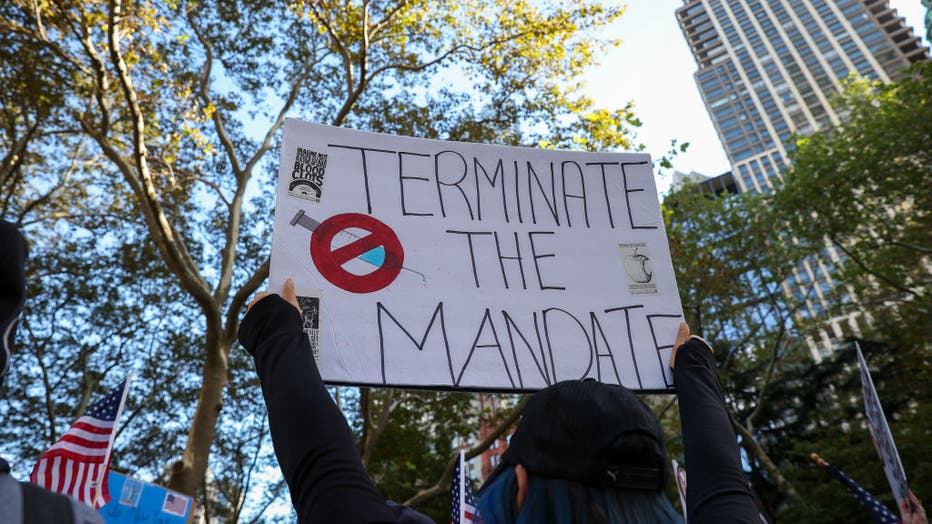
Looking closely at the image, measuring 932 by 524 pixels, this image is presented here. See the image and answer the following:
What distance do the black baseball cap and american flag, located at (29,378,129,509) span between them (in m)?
4.21

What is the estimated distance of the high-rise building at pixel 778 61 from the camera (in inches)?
2736

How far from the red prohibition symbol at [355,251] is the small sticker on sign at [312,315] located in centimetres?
8

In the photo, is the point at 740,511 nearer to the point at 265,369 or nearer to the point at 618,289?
the point at 265,369

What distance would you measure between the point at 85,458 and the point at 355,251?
344 cm

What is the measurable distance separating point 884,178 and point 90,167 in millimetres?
16190

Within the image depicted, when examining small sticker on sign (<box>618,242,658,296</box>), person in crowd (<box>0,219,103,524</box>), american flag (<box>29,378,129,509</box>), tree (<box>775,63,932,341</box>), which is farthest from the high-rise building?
person in crowd (<box>0,219,103,524</box>)

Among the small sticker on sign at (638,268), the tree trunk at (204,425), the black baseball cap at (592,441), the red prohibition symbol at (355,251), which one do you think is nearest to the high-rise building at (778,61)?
the tree trunk at (204,425)

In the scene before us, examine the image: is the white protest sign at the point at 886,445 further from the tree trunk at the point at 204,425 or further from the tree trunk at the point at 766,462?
the tree trunk at the point at 766,462

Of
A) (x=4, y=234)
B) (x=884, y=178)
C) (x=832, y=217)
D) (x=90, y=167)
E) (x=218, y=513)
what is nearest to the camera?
(x=4, y=234)

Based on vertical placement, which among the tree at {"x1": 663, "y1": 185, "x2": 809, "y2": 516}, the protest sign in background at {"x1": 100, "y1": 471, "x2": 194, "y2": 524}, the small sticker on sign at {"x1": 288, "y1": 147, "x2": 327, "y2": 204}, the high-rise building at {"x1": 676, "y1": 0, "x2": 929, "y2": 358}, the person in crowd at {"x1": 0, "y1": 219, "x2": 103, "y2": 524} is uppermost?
the high-rise building at {"x1": 676, "y1": 0, "x2": 929, "y2": 358}

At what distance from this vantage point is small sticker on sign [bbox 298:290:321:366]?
1958 millimetres

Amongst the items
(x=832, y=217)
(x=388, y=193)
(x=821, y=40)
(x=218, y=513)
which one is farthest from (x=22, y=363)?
(x=821, y=40)

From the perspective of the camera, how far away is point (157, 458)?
1475 cm

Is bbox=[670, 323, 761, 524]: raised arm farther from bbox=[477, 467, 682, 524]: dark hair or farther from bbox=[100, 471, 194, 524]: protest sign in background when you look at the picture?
bbox=[100, 471, 194, 524]: protest sign in background
